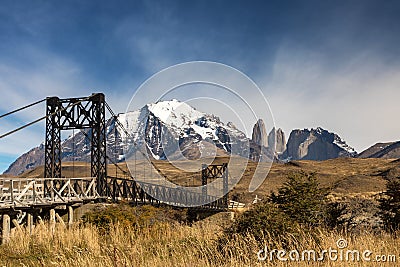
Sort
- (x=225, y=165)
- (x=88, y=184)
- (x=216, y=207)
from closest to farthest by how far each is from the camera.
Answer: (x=88, y=184), (x=216, y=207), (x=225, y=165)

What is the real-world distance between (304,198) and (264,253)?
514 centimetres

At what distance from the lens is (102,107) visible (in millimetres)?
21656

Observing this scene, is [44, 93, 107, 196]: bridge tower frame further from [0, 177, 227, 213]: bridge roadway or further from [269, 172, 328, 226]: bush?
[269, 172, 328, 226]: bush

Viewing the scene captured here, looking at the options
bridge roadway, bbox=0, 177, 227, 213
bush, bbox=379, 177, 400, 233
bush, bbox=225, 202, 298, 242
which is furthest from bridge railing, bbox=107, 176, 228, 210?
bush, bbox=225, 202, 298, 242

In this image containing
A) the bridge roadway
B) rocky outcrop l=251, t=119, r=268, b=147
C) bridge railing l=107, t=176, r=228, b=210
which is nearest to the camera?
the bridge roadway

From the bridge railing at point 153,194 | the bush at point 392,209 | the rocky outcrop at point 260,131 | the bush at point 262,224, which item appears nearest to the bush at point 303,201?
the bush at point 392,209

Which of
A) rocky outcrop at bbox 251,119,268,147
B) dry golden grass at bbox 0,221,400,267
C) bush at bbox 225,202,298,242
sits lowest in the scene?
dry golden grass at bbox 0,221,400,267

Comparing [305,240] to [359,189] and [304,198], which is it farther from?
[359,189]

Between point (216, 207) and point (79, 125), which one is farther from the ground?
point (79, 125)

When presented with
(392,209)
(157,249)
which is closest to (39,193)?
(157,249)

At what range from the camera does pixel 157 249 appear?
857 cm

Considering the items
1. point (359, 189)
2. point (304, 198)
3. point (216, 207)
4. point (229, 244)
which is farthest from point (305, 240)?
point (359, 189)

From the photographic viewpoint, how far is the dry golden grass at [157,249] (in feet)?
20.0

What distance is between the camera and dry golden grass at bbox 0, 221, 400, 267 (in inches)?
240
